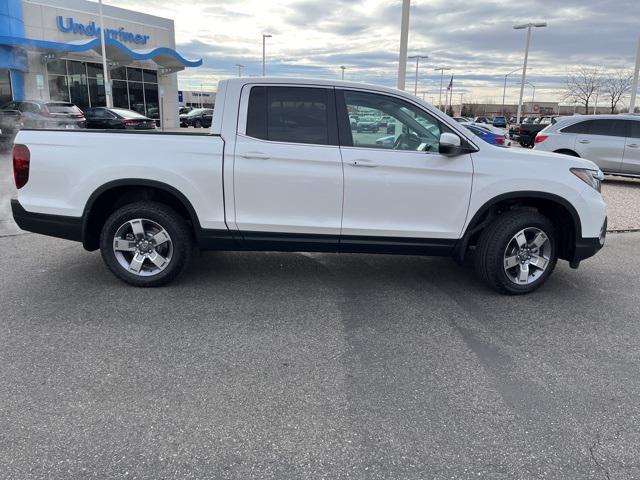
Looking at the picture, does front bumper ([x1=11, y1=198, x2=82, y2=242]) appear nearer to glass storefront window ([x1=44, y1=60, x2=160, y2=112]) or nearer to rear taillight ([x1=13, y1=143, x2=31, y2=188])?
rear taillight ([x1=13, y1=143, x2=31, y2=188])

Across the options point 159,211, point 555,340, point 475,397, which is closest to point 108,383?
point 159,211

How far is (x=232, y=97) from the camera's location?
15.9 feet

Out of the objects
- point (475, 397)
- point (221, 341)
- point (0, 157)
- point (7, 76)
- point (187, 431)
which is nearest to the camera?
point (187, 431)

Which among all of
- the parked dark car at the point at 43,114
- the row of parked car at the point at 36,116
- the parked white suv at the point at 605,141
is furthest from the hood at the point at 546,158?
the parked dark car at the point at 43,114

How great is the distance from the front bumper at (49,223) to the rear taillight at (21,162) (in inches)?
10.1

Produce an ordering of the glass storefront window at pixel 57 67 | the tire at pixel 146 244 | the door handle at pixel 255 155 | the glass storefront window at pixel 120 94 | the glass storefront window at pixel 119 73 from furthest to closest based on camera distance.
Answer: the glass storefront window at pixel 120 94, the glass storefront window at pixel 119 73, the glass storefront window at pixel 57 67, the tire at pixel 146 244, the door handle at pixel 255 155

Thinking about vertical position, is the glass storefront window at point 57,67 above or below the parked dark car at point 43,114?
above

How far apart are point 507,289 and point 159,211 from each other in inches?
133

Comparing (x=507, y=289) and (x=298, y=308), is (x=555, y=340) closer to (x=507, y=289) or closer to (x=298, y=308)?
(x=507, y=289)

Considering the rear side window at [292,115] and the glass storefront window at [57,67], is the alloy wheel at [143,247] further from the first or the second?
the glass storefront window at [57,67]

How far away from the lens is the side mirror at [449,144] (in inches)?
179

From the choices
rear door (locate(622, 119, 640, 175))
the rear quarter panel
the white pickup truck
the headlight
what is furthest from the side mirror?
rear door (locate(622, 119, 640, 175))

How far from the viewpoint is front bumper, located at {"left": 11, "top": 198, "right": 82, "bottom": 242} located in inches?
192

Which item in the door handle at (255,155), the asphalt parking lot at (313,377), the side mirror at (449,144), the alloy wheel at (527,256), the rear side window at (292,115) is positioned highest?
the rear side window at (292,115)
